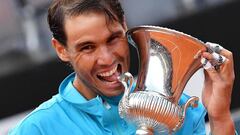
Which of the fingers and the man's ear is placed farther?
the man's ear

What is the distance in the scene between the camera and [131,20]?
4.21 meters

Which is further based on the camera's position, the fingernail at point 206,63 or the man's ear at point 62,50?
the man's ear at point 62,50

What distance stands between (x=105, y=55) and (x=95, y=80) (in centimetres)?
9

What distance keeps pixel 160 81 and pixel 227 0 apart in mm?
2308

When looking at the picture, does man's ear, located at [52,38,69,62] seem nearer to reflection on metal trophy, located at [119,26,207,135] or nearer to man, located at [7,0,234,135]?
man, located at [7,0,234,135]

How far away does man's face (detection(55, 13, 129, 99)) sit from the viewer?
204 cm

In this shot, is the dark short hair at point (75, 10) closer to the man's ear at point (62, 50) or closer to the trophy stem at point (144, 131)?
the man's ear at point (62, 50)

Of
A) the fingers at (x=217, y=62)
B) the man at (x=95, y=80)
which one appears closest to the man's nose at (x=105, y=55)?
the man at (x=95, y=80)

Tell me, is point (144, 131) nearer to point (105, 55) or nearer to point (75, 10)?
point (105, 55)

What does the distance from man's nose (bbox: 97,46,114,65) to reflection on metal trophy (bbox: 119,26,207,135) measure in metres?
0.05

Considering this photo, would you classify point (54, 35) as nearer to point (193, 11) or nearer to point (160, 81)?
point (160, 81)

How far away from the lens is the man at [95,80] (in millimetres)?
2041

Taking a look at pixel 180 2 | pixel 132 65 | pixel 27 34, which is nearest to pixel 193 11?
pixel 180 2

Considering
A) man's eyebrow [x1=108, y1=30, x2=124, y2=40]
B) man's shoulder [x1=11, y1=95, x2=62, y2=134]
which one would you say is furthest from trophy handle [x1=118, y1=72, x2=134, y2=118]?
man's shoulder [x1=11, y1=95, x2=62, y2=134]
